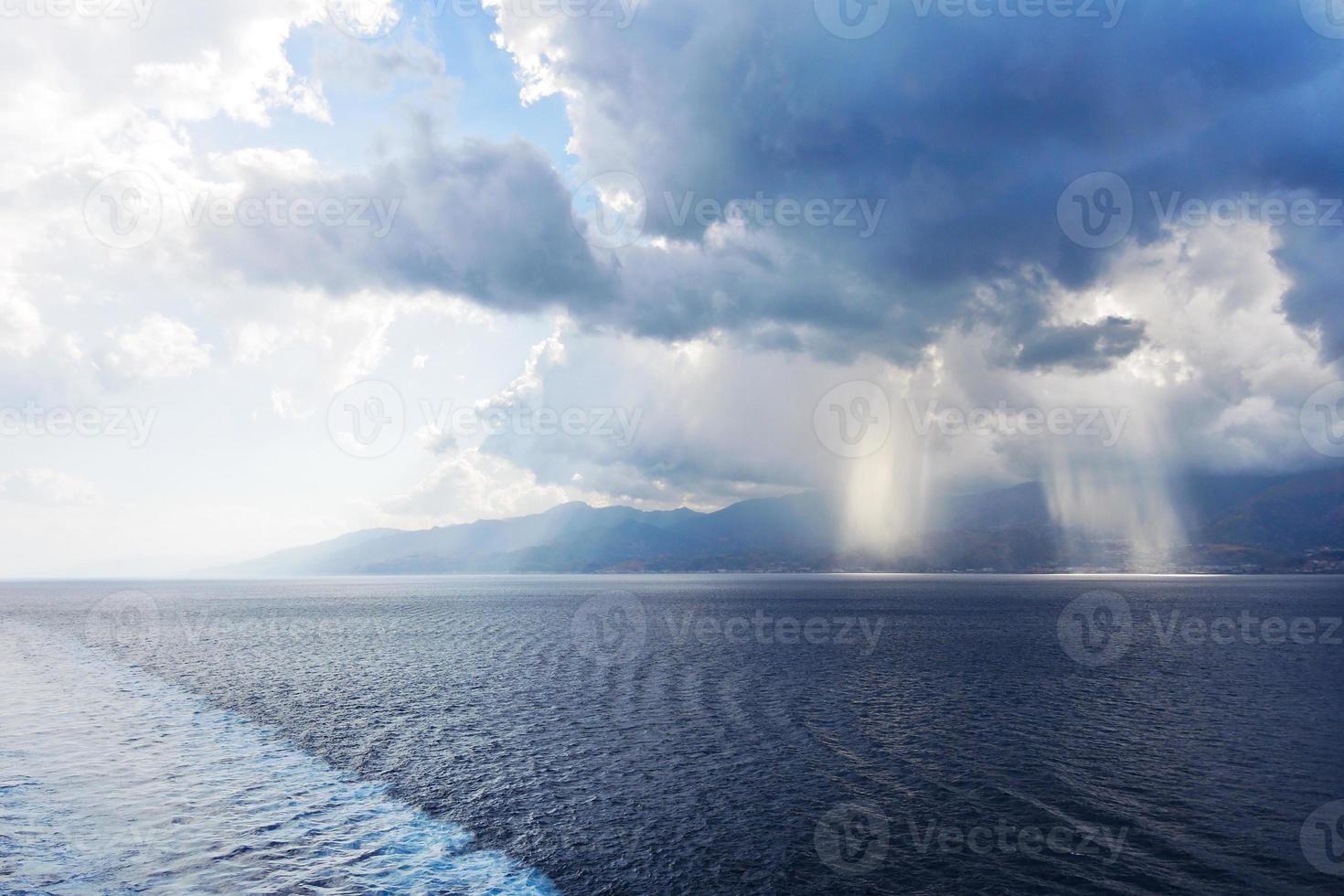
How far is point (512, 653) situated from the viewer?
109m

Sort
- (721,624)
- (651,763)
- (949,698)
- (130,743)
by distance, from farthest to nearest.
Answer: (721,624), (949,698), (130,743), (651,763)

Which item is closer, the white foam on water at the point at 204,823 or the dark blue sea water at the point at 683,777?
the white foam on water at the point at 204,823

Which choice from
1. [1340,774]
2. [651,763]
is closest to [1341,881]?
[1340,774]

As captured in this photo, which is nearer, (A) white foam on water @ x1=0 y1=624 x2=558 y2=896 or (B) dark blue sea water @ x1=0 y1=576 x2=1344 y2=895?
(A) white foam on water @ x1=0 y1=624 x2=558 y2=896

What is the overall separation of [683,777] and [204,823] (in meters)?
25.6

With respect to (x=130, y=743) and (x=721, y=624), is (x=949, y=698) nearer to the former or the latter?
(x=130, y=743)

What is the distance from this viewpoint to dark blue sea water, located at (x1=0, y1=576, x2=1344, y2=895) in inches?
1211

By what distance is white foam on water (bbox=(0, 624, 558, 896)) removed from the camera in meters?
30.0

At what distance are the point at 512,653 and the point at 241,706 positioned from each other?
44173 millimetres

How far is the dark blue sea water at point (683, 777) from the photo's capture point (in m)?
30.8

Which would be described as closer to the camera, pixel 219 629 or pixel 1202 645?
pixel 1202 645

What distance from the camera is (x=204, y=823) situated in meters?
36.6

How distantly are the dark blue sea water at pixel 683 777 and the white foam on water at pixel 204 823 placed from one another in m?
0.20

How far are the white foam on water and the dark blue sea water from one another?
0.20 meters
